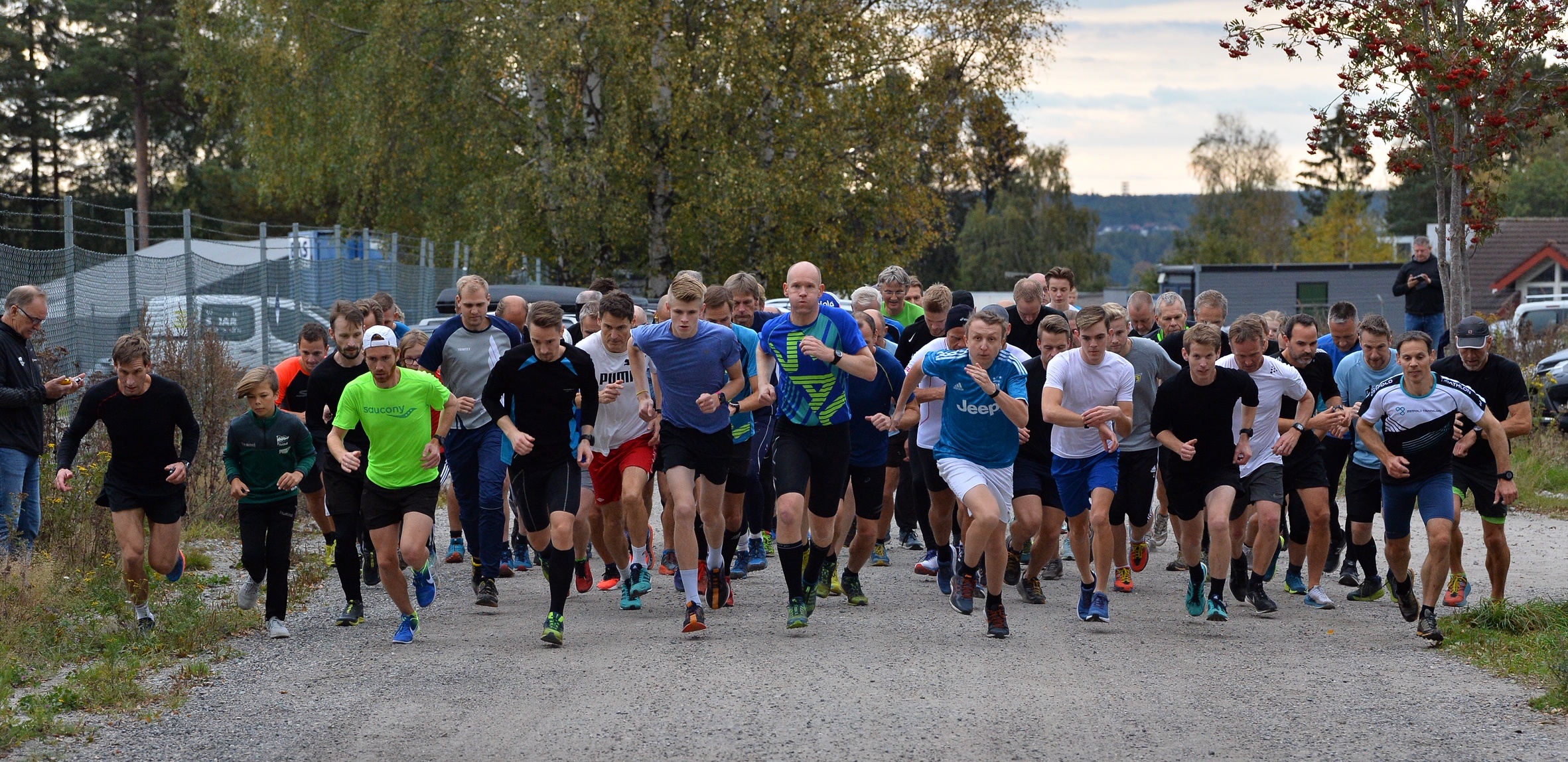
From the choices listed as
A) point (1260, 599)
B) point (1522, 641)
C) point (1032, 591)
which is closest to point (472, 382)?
point (1032, 591)

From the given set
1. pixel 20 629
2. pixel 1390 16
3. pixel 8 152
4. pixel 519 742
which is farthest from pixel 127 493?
pixel 8 152

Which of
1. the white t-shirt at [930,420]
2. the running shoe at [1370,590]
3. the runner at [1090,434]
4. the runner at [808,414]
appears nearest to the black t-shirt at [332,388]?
the runner at [808,414]

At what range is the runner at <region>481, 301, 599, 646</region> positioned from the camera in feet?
29.4

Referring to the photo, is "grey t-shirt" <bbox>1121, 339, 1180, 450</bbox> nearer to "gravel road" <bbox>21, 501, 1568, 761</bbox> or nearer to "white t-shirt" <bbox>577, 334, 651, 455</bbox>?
"gravel road" <bbox>21, 501, 1568, 761</bbox>

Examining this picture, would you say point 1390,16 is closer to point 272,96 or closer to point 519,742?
point 519,742

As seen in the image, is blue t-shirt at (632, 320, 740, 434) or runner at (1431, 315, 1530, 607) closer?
runner at (1431, 315, 1530, 607)

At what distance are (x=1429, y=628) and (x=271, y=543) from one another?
660 centimetres

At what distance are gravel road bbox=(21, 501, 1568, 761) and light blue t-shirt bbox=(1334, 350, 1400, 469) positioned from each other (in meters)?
0.98

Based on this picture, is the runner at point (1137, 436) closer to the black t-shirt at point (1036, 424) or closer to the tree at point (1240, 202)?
the black t-shirt at point (1036, 424)

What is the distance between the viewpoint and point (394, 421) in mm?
8672

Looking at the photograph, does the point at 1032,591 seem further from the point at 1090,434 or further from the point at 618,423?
the point at 618,423

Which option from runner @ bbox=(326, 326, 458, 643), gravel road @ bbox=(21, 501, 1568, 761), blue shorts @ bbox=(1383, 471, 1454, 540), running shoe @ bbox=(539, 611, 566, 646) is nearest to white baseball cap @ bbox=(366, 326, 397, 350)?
runner @ bbox=(326, 326, 458, 643)

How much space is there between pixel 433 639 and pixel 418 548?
1.79ft

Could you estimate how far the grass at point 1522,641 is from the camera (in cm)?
712
